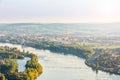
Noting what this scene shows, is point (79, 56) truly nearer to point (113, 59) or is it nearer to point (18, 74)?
point (113, 59)

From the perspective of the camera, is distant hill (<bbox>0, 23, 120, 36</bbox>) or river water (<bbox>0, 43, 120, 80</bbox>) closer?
river water (<bbox>0, 43, 120, 80</bbox>)

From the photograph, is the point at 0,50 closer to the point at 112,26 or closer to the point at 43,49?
the point at 43,49

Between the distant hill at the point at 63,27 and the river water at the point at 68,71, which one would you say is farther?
the distant hill at the point at 63,27

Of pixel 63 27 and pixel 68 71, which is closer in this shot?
pixel 68 71

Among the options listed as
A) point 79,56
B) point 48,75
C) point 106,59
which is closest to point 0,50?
point 79,56

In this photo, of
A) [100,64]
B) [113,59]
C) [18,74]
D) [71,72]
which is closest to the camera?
[18,74]

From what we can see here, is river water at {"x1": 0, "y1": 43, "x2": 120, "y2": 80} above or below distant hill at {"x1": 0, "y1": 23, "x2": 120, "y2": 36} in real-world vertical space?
above

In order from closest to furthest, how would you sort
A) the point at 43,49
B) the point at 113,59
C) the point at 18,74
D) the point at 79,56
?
the point at 18,74, the point at 113,59, the point at 79,56, the point at 43,49

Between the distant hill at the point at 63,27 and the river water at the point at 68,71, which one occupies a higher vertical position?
the river water at the point at 68,71

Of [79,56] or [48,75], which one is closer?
[48,75]

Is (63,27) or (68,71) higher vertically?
(68,71)

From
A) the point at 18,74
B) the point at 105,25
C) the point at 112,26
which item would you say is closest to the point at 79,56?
the point at 18,74
